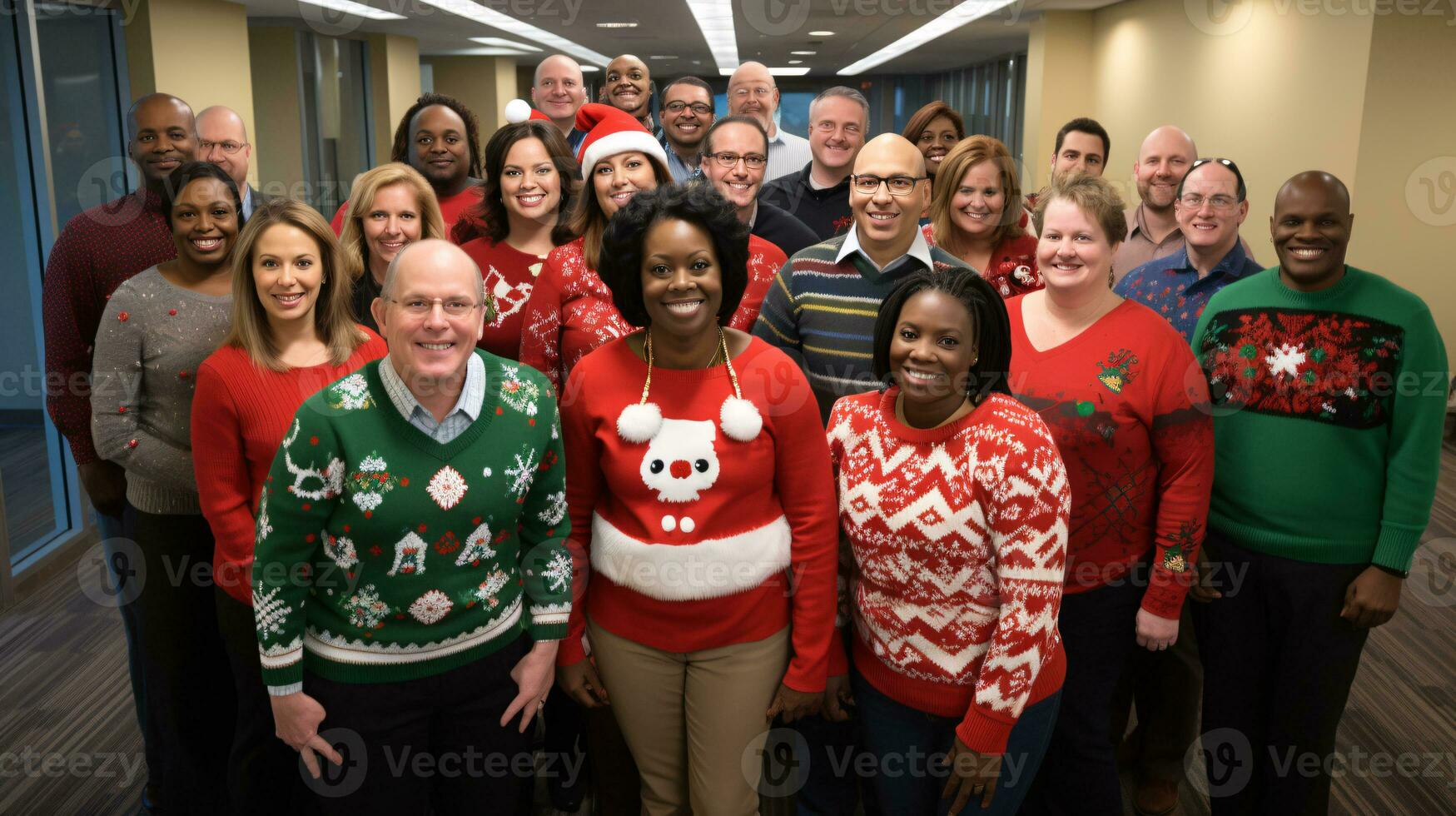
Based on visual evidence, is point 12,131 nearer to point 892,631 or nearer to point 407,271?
point 407,271

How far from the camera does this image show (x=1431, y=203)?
631 cm

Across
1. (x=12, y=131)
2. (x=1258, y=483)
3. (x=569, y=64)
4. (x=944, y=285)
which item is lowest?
(x=1258, y=483)

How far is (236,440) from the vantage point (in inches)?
81.0

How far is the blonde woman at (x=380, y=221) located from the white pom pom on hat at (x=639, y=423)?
1268 mm

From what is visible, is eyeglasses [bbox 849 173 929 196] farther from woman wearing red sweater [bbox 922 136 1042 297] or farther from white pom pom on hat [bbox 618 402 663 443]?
white pom pom on hat [bbox 618 402 663 443]

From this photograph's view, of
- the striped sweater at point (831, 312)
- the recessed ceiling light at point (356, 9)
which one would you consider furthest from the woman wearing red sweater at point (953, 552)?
the recessed ceiling light at point (356, 9)

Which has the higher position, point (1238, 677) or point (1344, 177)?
point (1344, 177)

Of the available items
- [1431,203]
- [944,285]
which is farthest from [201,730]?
[1431,203]

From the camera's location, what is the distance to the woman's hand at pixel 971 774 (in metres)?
1.83

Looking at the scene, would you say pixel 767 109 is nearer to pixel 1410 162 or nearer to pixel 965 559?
pixel 965 559

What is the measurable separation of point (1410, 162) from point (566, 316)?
18.9 ft

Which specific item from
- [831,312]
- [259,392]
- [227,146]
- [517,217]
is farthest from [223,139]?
[831,312]

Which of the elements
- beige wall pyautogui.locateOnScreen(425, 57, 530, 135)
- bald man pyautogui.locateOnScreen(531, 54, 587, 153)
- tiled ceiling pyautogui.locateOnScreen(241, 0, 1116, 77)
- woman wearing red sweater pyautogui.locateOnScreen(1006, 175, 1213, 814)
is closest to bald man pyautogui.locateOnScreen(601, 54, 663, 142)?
bald man pyautogui.locateOnScreen(531, 54, 587, 153)

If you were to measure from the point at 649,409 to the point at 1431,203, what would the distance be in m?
6.40
